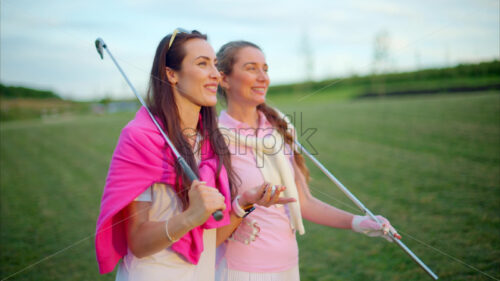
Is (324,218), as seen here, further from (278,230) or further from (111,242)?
(111,242)

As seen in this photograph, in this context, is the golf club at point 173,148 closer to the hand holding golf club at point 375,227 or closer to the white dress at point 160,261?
the white dress at point 160,261

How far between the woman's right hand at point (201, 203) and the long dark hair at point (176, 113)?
0.27 metres

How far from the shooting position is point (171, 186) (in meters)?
1.82

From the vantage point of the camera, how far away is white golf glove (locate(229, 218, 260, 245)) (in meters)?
2.19

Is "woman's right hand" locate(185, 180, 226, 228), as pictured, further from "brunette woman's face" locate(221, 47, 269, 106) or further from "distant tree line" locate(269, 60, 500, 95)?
"distant tree line" locate(269, 60, 500, 95)

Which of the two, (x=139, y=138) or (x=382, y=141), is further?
(x=382, y=141)

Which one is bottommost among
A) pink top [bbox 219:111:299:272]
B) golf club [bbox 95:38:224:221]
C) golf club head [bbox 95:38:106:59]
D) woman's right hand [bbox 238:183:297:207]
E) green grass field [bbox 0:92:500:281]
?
green grass field [bbox 0:92:500:281]

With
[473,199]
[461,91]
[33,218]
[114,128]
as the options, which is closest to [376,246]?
[473,199]

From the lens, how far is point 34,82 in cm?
314

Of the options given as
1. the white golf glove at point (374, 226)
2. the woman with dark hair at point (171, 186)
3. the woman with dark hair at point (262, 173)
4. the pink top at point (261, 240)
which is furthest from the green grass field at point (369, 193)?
the woman with dark hair at point (171, 186)

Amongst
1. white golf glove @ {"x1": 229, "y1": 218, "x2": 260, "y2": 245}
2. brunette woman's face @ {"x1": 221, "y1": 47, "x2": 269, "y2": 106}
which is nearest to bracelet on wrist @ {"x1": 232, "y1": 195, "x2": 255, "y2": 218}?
white golf glove @ {"x1": 229, "y1": 218, "x2": 260, "y2": 245}

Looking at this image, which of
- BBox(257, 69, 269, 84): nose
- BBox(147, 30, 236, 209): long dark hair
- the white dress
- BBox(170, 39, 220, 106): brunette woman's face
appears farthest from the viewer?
BBox(257, 69, 269, 84): nose

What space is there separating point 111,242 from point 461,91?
43.8ft

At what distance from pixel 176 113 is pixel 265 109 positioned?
40.7 inches
